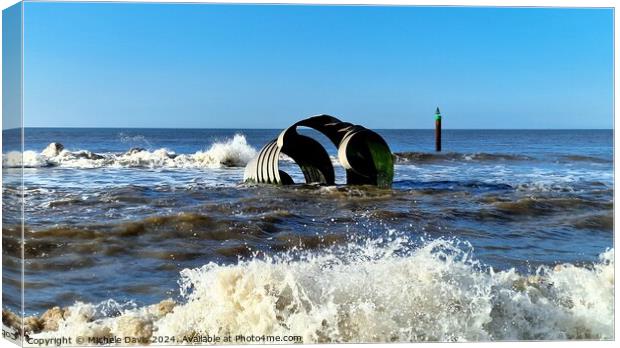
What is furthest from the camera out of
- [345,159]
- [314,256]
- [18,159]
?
[345,159]

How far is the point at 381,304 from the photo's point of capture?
212 inches

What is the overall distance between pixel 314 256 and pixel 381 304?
89cm

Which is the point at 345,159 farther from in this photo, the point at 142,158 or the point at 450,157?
the point at 142,158

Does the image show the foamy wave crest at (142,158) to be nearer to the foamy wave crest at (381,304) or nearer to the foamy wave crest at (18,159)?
the foamy wave crest at (18,159)

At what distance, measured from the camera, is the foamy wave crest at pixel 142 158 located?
607cm

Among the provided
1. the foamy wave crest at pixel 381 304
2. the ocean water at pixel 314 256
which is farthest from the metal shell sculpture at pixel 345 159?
the foamy wave crest at pixel 381 304

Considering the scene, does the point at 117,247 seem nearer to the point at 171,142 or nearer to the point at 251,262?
the point at 251,262

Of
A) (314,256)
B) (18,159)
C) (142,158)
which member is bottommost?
(314,256)

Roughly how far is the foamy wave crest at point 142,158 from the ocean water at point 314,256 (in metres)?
0.03

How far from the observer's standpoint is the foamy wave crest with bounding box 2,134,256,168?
6066 mm


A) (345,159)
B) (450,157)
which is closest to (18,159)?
(345,159)

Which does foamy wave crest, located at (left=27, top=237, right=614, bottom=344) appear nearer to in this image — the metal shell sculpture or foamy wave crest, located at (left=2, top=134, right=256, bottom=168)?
foamy wave crest, located at (left=2, top=134, right=256, bottom=168)

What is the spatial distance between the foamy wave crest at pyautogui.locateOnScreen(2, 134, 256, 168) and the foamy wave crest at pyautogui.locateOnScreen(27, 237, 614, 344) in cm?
123

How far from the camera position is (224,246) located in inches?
252
